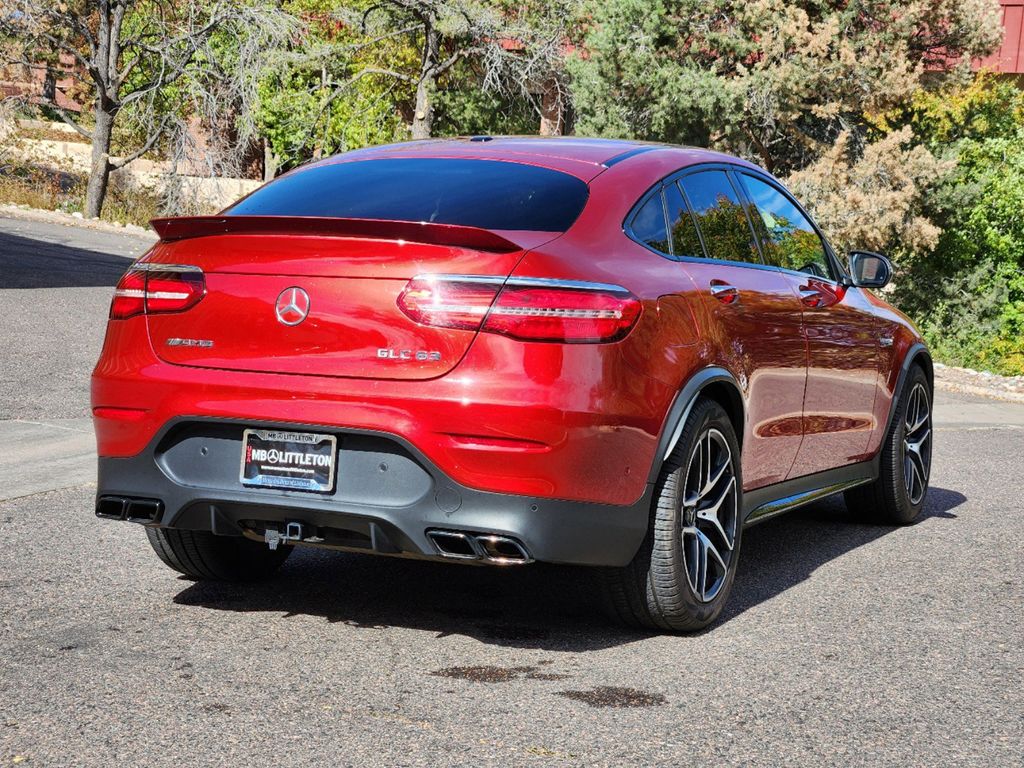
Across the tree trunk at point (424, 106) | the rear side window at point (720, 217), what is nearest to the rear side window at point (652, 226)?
the rear side window at point (720, 217)

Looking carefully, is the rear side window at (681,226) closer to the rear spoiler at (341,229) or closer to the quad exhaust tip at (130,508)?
the rear spoiler at (341,229)

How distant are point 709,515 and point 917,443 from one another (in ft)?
10.6

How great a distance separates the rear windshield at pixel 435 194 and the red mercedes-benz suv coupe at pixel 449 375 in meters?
0.01

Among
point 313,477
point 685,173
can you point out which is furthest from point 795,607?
point 313,477

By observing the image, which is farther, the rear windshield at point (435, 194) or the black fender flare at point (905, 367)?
the black fender flare at point (905, 367)

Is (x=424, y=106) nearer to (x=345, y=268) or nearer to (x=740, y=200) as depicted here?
(x=740, y=200)

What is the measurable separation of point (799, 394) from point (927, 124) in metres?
27.7

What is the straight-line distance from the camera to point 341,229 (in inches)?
187

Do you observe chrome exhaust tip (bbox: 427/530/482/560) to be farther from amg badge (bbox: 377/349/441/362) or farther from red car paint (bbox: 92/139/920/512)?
amg badge (bbox: 377/349/441/362)

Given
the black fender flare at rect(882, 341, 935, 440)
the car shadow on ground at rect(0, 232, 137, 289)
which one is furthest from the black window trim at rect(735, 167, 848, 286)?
the car shadow on ground at rect(0, 232, 137, 289)

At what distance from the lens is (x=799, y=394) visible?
6395 mm

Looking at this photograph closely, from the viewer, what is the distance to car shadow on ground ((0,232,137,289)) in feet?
57.8

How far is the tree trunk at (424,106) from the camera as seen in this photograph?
1337 inches

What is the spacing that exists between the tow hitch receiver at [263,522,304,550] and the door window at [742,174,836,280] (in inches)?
104
